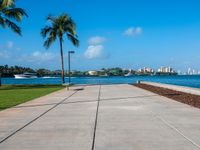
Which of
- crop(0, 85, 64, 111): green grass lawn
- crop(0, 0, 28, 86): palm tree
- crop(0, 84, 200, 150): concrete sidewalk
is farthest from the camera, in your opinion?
crop(0, 0, 28, 86): palm tree

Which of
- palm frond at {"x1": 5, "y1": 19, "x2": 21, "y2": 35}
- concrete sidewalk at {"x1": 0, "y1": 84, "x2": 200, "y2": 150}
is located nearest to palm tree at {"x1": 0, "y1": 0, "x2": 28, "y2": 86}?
palm frond at {"x1": 5, "y1": 19, "x2": 21, "y2": 35}

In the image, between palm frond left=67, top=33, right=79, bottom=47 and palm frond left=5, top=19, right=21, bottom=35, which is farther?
palm frond left=67, top=33, right=79, bottom=47

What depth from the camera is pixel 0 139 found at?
335 inches

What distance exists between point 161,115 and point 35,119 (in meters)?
4.43

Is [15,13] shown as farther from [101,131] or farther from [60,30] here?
[101,131]

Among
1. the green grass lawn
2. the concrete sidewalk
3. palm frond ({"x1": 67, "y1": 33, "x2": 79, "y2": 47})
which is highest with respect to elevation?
palm frond ({"x1": 67, "y1": 33, "x2": 79, "y2": 47})

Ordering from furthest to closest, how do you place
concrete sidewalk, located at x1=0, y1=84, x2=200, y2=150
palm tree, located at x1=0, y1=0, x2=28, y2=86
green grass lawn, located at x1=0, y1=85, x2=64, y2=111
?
palm tree, located at x1=0, y1=0, x2=28, y2=86 < green grass lawn, located at x1=0, y1=85, x2=64, y2=111 < concrete sidewalk, located at x1=0, y1=84, x2=200, y2=150

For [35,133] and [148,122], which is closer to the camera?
[35,133]

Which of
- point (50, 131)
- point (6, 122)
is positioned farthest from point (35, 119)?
point (50, 131)

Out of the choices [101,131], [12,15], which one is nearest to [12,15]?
[12,15]

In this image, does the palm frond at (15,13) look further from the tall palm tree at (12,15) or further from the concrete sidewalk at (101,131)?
the concrete sidewalk at (101,131)

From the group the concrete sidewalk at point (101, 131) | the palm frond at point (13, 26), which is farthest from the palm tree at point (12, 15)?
the concrete sidewalk at point (101, 131)

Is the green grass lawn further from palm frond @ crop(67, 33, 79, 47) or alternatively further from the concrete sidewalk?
palm frond @ crop(67, 33, 79, 47)

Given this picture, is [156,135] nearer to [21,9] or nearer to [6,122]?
[6,122]
